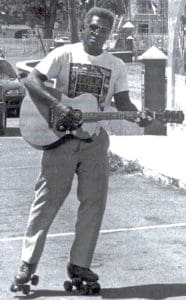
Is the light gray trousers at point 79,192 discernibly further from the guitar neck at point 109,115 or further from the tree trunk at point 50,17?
the tree trunk at point 50,17

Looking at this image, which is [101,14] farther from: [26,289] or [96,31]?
[26,289]

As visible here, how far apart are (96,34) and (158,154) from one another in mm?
7156

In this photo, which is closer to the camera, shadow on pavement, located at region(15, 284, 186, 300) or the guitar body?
the guitar body

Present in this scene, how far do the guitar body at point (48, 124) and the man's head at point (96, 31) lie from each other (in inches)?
12.3

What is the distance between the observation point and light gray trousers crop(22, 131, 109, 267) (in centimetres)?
607

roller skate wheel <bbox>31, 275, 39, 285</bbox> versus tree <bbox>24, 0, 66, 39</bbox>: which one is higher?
roller skate wheel <bbox>31, 275, 39, 285</bbox>

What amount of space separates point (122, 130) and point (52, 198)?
1143cm

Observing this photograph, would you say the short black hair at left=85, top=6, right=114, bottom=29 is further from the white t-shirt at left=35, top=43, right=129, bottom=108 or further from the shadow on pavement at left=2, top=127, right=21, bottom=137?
the shadow on pavement at left=2, top=127, right=21, bottom=137

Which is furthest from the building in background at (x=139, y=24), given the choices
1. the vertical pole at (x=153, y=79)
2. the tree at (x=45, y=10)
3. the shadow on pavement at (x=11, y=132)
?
the vertical pole at (x=153, y=79)

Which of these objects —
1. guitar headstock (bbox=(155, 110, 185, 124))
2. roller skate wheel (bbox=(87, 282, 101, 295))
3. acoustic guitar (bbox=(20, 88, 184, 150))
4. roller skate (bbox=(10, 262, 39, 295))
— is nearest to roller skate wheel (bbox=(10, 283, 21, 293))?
roller skate (bbox=(10, 262, 39, 295))

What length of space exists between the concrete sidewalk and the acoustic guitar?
16.1ft

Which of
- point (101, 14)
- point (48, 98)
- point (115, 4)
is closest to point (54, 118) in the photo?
point (48, 98)

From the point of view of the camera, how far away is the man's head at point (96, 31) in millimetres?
6020

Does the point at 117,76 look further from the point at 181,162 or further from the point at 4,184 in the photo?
the point at 181,162
